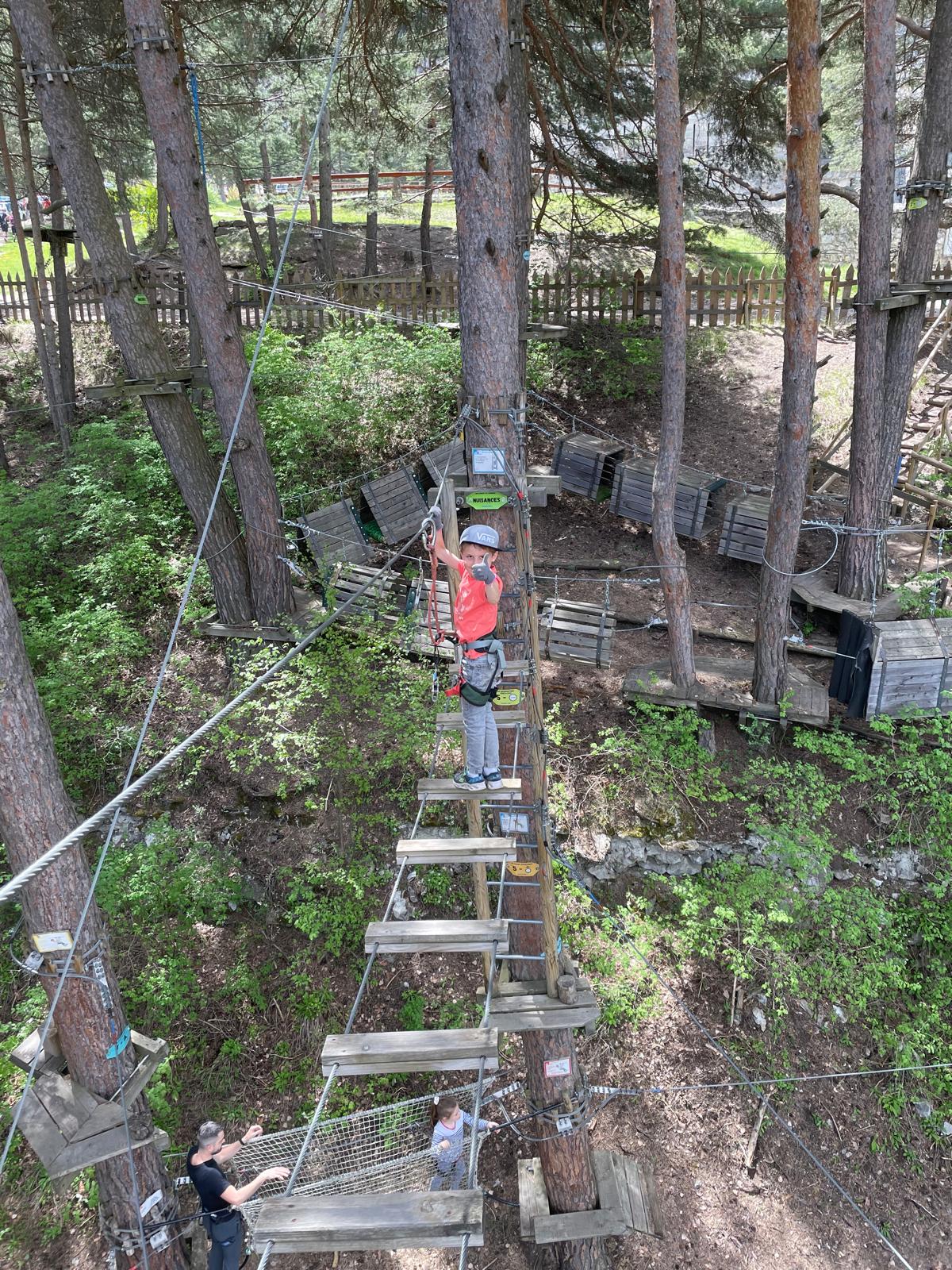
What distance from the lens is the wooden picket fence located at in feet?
48.4

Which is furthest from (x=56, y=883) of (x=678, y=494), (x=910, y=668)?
(x=678, y=494)

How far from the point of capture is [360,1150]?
21.2 feet

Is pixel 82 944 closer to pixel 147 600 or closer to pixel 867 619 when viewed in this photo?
pixel 147 600

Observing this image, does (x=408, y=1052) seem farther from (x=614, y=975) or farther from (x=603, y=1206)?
(x=614, y=975)

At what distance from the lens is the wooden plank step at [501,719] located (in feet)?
16.6

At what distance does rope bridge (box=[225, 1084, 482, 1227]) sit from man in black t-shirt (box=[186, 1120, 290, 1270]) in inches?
8.9

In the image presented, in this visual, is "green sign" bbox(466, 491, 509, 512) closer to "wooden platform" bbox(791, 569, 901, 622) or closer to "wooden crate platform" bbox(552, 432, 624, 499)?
"wooden platform" bbox(791, 569, 901, 622)

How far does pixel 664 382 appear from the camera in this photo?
29.9 feet

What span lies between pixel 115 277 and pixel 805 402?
6.94 metres

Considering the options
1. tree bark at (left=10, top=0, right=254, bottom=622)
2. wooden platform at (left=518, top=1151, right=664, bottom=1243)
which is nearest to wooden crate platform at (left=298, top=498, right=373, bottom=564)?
tree bark at (left=10, top=0, right=254, bottom=622)

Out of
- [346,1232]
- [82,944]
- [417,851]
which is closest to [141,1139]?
[82,944]

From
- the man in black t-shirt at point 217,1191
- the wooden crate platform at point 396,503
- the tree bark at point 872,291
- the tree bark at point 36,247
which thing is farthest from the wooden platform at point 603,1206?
the tree bark at point 36,247

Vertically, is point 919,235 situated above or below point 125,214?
below

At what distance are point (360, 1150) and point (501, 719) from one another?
→ 3.79 metres
